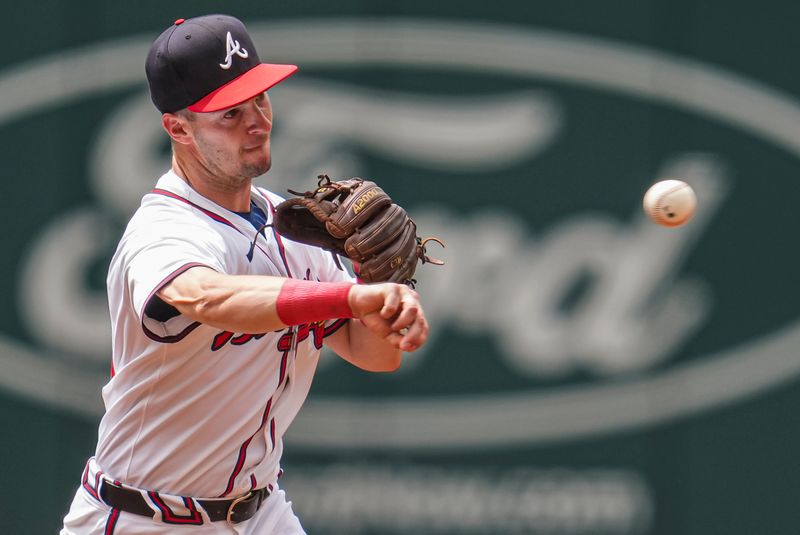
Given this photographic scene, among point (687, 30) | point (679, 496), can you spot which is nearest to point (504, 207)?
point (687, 30)

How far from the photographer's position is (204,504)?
2785mm

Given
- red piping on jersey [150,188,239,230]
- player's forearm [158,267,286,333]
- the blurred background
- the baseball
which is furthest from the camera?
the blurred background

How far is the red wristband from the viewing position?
226cm

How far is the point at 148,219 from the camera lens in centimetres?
262

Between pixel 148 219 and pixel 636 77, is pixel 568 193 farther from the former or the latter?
pixel 148 219

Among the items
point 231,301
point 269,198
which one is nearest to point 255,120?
point 269,198

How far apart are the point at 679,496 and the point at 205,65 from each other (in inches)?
149

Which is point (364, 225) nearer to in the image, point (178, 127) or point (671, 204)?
point (178, 127)

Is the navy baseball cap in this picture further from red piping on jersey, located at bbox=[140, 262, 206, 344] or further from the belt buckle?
the belt buckle

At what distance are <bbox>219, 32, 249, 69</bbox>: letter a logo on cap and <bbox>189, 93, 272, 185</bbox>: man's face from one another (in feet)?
0.32

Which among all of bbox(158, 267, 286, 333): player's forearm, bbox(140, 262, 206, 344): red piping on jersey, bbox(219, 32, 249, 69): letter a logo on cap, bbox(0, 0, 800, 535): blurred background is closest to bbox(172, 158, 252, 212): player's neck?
bbox(219, 32, 249, 69): letter a logo on cap

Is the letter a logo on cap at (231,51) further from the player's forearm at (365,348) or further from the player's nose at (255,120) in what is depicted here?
the player's forearm at (365,348)

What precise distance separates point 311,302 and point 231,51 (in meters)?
0.78

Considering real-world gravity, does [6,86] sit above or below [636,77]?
below
